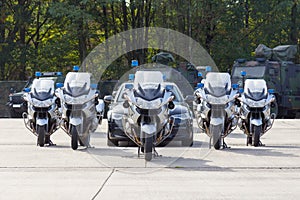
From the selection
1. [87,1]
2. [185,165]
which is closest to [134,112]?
[185,165]

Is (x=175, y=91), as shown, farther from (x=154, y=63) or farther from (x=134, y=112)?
(x=154, y=63)

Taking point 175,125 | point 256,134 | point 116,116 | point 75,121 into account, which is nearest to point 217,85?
point 175,125

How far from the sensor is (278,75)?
28.2m

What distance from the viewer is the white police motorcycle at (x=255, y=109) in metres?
14.2

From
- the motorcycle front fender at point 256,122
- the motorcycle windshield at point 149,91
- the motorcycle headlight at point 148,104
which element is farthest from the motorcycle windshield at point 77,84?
the motorcycle front fender at point 256,122

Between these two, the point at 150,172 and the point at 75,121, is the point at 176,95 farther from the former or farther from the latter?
the point at 150,172

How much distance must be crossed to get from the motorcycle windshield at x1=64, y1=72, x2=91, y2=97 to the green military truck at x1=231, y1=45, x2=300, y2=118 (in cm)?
1468

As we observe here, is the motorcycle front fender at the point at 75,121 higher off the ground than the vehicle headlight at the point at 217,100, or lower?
lower

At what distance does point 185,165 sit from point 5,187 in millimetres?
3539

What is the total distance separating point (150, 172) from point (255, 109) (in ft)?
14.5

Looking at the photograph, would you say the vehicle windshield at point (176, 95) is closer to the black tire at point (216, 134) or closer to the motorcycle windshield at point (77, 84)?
the black tire at point (216, 134)

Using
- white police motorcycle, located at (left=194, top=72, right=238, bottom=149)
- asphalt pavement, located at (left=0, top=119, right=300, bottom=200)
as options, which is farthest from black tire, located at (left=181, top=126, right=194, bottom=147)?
white police motorcycle, located at (left=194, top=72, right=238, bottom=149)

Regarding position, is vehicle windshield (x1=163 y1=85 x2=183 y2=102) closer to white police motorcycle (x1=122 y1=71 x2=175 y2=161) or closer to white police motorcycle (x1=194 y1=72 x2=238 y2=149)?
white police motorcycle (x1=194 y1=72 x2=238 y2=149)

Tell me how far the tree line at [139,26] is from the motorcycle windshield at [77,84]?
2430 centimetres
